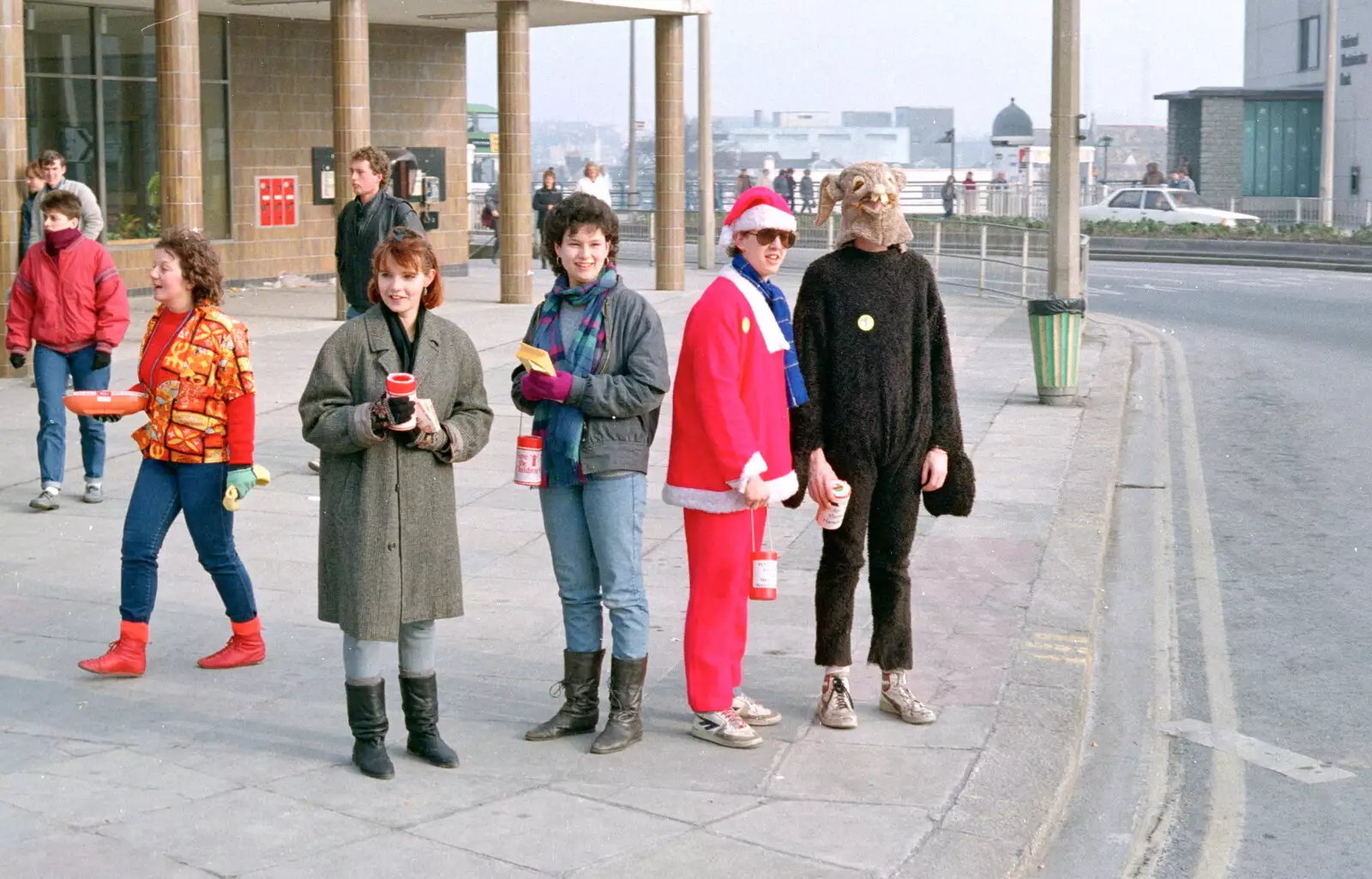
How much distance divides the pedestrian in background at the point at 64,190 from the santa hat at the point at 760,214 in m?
6.14

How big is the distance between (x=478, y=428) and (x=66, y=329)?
16.5ft

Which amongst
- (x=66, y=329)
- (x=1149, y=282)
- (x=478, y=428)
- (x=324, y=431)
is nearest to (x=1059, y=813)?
(x=478, y=428)

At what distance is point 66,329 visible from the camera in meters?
9.82

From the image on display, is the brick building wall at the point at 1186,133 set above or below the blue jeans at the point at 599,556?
above

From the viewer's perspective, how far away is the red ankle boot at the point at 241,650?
6855mm

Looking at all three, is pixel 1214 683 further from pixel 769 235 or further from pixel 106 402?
pixel 106 402

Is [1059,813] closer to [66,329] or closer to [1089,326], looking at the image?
[66,329]

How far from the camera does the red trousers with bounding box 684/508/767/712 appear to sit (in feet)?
19.1

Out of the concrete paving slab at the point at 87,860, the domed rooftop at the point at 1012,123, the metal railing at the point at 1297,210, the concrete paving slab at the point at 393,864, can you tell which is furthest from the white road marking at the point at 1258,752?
the domed rooftop at the point at 1012,123

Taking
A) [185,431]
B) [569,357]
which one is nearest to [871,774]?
[569,357]

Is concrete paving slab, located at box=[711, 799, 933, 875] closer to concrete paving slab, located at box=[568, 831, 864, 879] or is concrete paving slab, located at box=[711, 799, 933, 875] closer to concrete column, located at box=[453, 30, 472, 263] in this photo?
concrete paving slab, located at box=[568, 831, 864, 879]

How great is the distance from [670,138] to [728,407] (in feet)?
64.5

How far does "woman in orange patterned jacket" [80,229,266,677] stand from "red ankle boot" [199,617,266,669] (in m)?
0.13

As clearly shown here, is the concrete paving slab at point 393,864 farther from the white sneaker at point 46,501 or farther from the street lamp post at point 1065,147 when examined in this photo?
the street lamp post at point 1065,147
